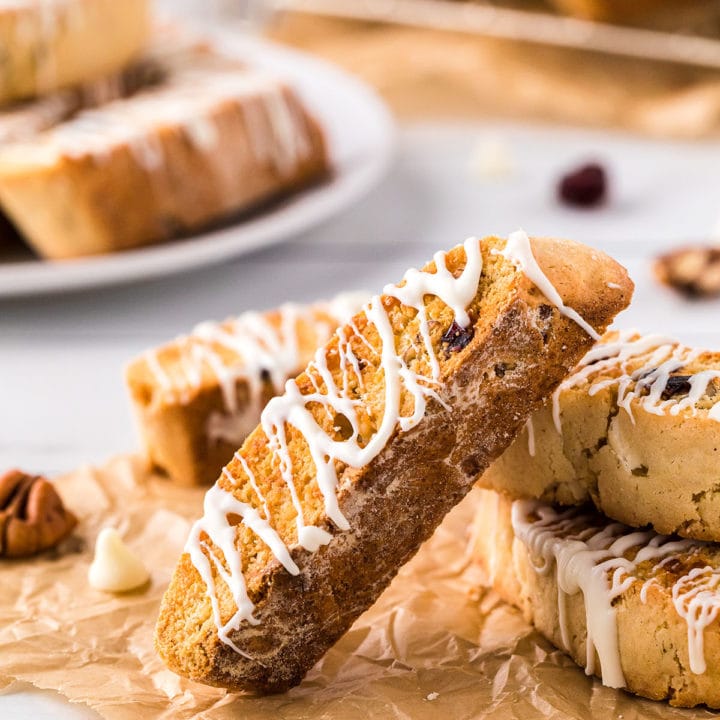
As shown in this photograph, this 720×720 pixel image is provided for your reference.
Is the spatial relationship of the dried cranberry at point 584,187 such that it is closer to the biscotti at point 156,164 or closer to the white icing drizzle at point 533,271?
the biscotti at point 156,164

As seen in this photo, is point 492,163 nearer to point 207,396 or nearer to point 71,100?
point 71,100

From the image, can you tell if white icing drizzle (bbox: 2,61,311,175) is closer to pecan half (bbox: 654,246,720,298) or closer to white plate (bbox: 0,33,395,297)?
white plate (bbox: 0,33,395,297)

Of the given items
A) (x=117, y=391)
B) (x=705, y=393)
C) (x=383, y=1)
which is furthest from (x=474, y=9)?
(x=705, y=393)

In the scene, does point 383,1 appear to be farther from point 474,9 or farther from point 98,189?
point 98,189

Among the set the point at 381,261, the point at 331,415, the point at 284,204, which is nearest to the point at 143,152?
the point at 284,204

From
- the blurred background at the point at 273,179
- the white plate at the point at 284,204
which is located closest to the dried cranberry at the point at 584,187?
the blurred background at the point at 273,179

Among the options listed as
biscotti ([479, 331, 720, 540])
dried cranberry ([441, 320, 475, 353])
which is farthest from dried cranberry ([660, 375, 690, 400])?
dried cranberry ([441, 320, 475, 353])

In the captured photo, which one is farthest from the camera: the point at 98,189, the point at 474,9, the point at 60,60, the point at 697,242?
the point at 474,9

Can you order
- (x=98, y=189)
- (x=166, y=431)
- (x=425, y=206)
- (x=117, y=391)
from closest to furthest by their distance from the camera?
(x=166, y=431)
(x=117, y=391)
(x=98, y=189)
(x=425, y=206)

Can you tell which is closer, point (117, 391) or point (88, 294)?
point (117, 391)
